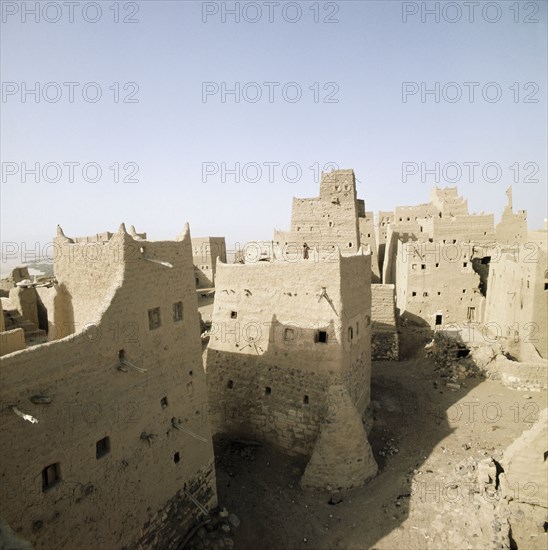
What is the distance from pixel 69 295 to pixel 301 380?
921cm

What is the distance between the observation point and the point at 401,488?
13922 millimetres

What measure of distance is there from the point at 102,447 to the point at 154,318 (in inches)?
144

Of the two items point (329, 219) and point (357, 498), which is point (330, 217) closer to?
point (329, 219)

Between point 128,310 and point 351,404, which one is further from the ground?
point 128,310

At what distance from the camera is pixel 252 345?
665 inches

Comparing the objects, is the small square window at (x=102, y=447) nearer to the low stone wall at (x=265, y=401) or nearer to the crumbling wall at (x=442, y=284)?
the low stone wall at (x=265, y=401)

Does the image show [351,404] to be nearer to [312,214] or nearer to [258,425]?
[258,425]

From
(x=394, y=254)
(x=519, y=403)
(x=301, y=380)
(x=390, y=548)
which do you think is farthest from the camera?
(x=394, y=254)

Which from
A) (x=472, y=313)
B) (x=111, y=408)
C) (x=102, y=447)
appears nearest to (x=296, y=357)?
(x=111, y=408)

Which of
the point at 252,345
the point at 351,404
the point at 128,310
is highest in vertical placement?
the point at 128,310

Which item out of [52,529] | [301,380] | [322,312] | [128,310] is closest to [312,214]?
[322,312]

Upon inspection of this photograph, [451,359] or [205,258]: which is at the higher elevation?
[205,258]

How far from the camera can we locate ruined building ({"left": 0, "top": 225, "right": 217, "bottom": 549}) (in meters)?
7.80

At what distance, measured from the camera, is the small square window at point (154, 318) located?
11189 millimetres
